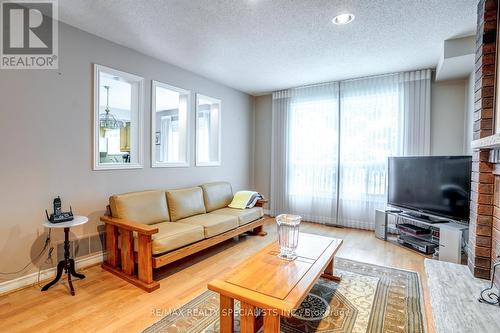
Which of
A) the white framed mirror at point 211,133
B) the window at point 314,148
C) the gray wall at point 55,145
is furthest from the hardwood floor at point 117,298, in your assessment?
the white framed mirror at point 211,133

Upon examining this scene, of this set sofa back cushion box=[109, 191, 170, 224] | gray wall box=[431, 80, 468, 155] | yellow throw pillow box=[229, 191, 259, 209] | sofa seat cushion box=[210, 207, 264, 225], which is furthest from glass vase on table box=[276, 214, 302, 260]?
gray wall box=[431, 80, 468, 155]

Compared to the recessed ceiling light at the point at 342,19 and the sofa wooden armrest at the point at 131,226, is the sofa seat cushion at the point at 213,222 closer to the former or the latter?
the sofa wooden armrest at the point at 131,226

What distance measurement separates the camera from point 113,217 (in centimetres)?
279

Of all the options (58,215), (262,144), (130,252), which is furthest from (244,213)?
(58,215)

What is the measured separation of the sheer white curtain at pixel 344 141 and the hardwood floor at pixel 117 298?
131 centimetres

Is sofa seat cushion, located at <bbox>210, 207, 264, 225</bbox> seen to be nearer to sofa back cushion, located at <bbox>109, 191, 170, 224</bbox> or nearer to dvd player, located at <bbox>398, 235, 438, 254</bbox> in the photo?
sofa back cushion, located at <bbox>109, 191, 170, 224</bbox>

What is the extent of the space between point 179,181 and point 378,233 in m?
3.16

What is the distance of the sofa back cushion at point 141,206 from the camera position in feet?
9.16

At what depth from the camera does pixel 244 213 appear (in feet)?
12.5

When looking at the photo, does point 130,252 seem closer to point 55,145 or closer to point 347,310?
point 55,145

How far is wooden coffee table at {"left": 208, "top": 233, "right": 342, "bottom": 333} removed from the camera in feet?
4.64

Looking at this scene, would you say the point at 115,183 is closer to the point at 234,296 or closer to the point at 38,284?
the point at 38,284

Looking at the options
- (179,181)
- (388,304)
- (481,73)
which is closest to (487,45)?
(481,73)

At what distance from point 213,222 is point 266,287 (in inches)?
68.4
